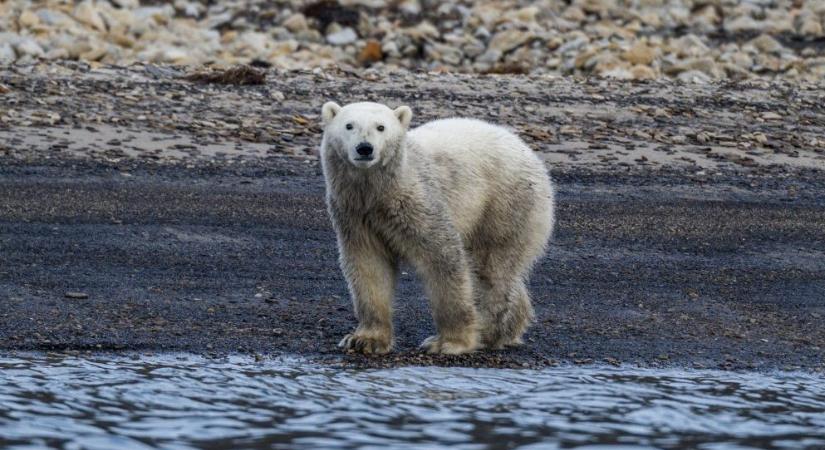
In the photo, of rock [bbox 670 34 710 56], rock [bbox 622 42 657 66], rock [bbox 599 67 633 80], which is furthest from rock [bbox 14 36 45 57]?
rock [bbox 670 34 710 56]

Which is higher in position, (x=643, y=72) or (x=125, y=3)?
(x=125, y=3)

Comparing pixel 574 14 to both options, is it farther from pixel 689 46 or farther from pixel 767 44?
pixel 767 44

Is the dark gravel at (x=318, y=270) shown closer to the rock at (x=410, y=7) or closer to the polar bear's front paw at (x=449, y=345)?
the polar bear's front paw at (x=449, y=345)

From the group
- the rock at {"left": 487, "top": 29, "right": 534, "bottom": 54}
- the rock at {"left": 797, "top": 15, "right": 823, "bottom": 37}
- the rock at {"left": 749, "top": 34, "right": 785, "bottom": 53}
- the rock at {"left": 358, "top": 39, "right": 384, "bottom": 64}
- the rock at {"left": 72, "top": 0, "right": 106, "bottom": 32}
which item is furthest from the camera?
the rock at {"left": 797, "top": 15, "right": 823, "bottom": 37}

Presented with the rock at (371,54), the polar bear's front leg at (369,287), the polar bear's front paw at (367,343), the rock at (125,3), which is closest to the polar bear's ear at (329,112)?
the polar bear's front leg at (369,287)

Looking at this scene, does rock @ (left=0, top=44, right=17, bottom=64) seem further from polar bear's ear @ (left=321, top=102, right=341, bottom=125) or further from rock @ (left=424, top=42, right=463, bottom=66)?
polar bear's ear @ (left=321, top=102, right=341, bottom=125)

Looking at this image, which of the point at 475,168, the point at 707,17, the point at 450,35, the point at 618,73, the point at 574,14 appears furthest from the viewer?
the point at 707,17

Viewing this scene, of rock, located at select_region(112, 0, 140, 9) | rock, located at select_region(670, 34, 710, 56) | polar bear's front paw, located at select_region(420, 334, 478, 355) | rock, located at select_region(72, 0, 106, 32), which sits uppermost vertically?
rock, located at select_region(112, 0, 140, 9)

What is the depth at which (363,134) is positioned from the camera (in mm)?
7691

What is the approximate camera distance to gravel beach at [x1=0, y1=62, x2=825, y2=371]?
345 inches

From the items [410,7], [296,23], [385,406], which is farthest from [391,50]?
[385,406]

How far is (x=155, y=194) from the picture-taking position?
39.7 ft

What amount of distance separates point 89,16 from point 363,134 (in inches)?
620

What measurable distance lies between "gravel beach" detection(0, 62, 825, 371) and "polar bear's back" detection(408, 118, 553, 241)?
2.87 ft
